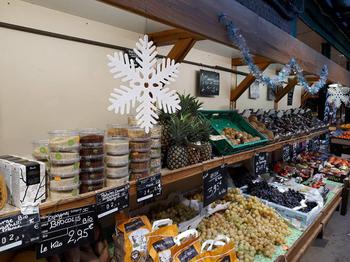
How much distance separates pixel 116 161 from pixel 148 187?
0.23 meters

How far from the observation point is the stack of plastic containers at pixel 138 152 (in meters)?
1.34

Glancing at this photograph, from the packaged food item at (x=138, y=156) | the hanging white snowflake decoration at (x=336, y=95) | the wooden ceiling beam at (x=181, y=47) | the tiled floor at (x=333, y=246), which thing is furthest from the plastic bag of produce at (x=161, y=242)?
the hanging white snowflake decoration at (x=336, y=95)

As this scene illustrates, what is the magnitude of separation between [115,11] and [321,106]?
238 inches

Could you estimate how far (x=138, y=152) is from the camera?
4.42 feet

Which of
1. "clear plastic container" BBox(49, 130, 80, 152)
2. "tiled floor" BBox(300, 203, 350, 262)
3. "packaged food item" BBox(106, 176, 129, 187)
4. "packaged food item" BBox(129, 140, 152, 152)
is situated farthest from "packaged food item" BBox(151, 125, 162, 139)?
"tiled floor" BBox(300, 203, 350, 262)

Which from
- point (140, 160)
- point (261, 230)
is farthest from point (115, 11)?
point (261, 230)

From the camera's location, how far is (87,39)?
5.60ft

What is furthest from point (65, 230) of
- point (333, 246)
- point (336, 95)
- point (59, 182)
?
point (336, 95)

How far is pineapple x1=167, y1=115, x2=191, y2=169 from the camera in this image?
157cm

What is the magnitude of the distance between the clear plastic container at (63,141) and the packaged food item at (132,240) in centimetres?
59

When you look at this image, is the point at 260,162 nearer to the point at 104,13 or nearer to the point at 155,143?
the point at 155,143

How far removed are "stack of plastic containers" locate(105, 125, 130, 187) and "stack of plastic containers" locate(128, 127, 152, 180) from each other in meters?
0.07

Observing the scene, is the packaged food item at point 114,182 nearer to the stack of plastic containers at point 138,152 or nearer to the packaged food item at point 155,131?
the stack of plastic containers at point 138,152

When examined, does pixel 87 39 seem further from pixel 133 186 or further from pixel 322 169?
pixel 322 169
